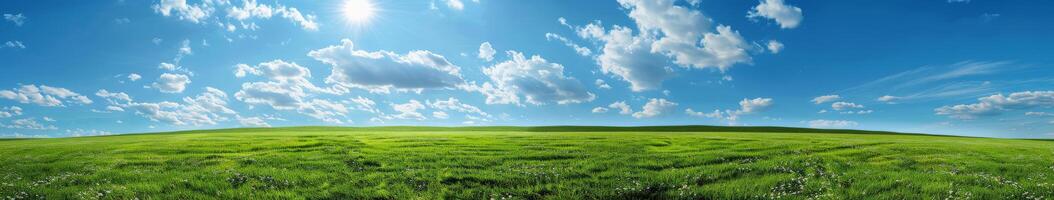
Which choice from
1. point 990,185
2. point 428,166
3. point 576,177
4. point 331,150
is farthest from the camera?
point 331,150

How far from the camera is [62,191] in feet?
51.4

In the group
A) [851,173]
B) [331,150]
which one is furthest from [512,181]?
[331,150]

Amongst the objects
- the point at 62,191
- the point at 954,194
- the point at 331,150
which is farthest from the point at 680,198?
the point at 331,150

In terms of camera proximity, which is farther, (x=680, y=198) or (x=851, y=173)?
(x=851, y=173)

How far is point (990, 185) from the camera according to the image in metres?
15.1

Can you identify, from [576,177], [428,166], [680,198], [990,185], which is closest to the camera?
[680,198]

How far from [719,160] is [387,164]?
13.0 metres

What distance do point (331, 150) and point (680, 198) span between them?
19.6 meters

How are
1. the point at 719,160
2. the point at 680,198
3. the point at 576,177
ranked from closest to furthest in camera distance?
the point at 680,198, the point at 576,177, the point at 719,160

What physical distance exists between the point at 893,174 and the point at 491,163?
1335 centimetres

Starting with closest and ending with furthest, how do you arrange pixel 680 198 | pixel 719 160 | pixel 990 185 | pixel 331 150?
1. pixel 680 198
2. pixel 990 185
3. pixel 719 160
4. pixel 331 150

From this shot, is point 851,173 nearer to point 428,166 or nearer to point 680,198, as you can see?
point 680,198

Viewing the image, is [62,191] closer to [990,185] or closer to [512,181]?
[512,181]

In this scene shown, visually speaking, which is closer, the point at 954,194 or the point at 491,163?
the point at 954,194
